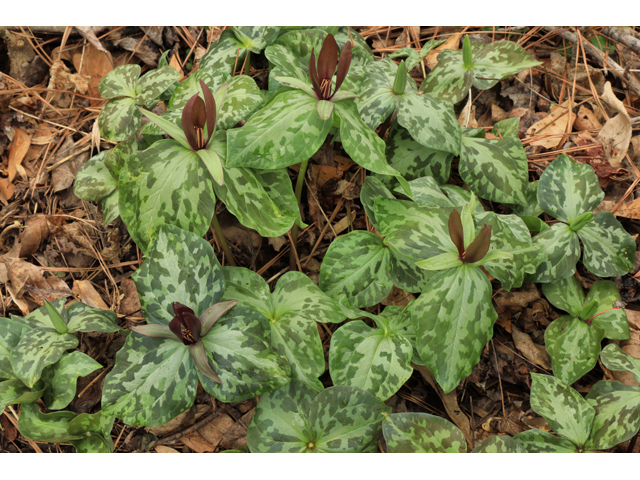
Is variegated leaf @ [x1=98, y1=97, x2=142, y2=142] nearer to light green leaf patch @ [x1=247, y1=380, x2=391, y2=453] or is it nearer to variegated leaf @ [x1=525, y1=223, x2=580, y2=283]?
light green leaf patch @ [x1=247, y1=380, x2=391, y2=453]

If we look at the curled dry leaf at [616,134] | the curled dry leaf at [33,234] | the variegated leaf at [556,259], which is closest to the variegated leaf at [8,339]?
the curled dry leaf at [33,234]

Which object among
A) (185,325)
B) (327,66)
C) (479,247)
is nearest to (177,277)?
(185,325)

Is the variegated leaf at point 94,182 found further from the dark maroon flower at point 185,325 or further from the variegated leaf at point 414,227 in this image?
the variegated leaf at point 414,227

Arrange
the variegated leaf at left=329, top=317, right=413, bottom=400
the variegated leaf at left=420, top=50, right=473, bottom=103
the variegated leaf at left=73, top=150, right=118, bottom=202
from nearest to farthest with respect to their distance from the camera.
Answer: the variegated leaf at left=329, top=317, right=413, bottom=400, the variegated leaf at left=73, top=150, right=118, bottom=202, the variegated leaf at left=420, top=50, right=473, bottom=103

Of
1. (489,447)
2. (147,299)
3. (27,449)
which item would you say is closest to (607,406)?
(489,447)

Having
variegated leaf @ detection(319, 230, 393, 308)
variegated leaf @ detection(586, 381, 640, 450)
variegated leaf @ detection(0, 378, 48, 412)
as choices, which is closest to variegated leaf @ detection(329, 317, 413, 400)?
variegated leaf @ detection(319, 230, 393, 308)

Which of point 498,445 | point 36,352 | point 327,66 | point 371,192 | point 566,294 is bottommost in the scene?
point 498,445

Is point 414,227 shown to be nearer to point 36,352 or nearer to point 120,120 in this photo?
point 120,120
